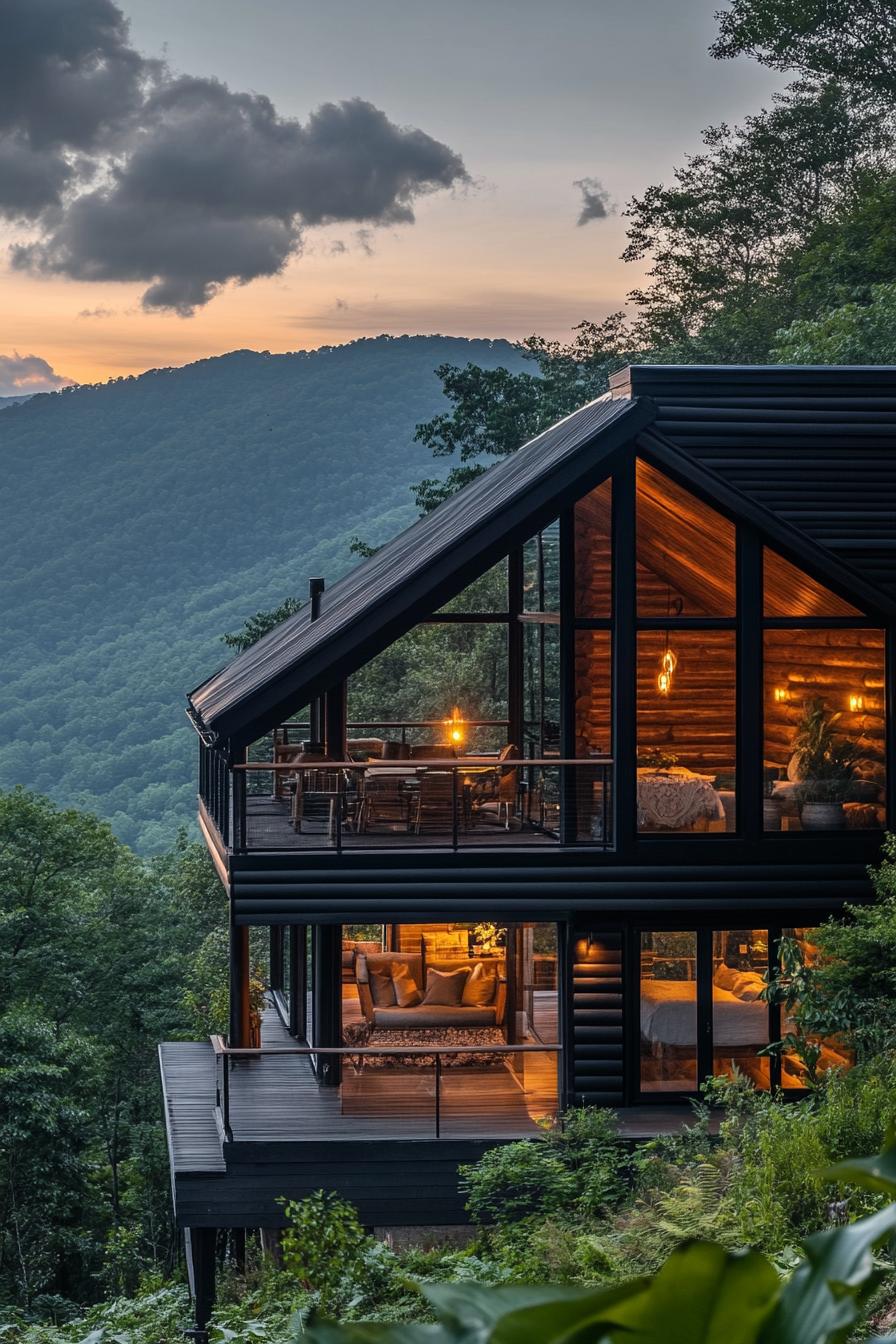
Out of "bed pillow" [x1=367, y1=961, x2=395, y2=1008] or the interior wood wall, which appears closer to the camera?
the interior wood wall

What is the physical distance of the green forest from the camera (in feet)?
25.3

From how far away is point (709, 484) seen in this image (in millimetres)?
13945

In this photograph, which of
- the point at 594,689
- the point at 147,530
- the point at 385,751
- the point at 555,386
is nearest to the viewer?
the point at 594,689

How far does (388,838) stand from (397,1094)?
2263 millimetres

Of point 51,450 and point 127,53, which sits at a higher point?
point 127,53

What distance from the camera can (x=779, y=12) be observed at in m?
41.1

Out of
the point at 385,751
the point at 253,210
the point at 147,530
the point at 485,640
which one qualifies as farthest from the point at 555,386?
the point at 147,530

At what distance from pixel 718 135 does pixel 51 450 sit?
5641cm

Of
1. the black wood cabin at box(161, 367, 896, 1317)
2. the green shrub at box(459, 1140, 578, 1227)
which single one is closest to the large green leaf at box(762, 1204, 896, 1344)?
the green shrub at box(459, 1140, 578, 1227)

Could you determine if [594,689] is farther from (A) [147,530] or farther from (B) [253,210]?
(A) [147,530]

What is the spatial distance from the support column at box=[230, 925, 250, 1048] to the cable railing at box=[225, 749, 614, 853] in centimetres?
105

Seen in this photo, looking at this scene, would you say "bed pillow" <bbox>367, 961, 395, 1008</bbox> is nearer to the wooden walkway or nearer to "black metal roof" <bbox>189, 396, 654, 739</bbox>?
the wooden walkway

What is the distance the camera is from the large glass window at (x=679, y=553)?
1430 cm

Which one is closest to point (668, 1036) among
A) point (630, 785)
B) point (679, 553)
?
point (630, 785)
